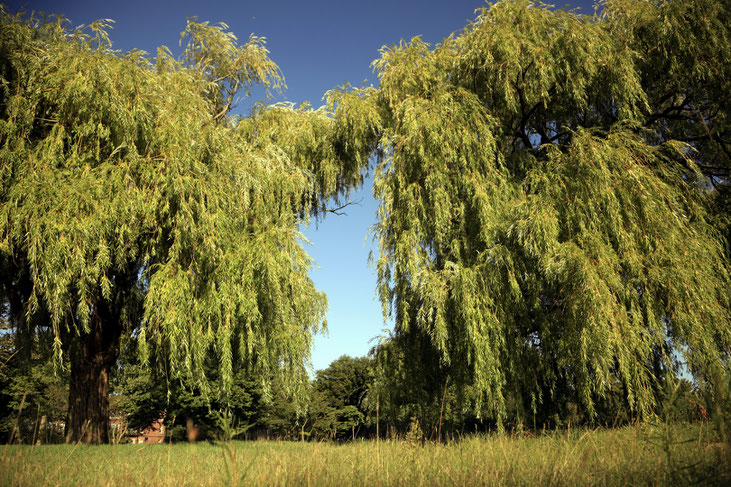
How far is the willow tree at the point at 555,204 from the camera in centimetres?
718

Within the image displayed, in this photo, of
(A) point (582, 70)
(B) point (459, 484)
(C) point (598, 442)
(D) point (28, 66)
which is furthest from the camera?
(A) point (582, 70)

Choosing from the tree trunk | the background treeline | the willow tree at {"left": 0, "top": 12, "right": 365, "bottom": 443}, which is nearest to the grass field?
the background treeline

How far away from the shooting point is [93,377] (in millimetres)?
9742

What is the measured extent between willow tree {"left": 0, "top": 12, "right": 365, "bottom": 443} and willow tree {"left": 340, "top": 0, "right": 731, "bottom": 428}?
260 cm

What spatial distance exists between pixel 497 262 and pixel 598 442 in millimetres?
3834

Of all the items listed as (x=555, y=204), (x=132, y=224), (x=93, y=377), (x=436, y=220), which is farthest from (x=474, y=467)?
(x=93, y=377)

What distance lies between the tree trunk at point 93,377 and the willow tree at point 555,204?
6.56m

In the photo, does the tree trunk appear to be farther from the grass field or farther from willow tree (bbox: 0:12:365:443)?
the grass field

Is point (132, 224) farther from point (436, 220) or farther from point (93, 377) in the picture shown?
point (436, 220)

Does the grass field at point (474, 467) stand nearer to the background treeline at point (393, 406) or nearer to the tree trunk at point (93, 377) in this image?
the background treeline at point (393, 406)

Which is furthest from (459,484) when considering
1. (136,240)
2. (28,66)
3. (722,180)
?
(722,180)

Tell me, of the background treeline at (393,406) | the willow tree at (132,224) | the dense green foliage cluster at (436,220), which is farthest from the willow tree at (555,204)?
the willow tree at (132,224)

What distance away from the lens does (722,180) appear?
1044 cm

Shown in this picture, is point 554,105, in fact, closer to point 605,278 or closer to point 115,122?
point 605,278
